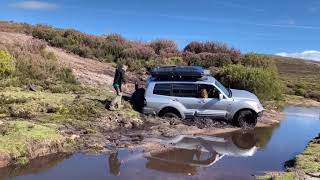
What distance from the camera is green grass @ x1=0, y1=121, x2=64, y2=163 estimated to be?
12.5 m

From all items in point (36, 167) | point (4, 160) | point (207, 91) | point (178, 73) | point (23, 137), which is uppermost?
point (178, 73)

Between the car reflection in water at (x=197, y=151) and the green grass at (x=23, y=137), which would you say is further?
the car reflection in water at (x=197, y=151)

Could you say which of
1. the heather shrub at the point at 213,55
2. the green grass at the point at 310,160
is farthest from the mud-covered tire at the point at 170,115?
the heather shrub at the point at 213,55

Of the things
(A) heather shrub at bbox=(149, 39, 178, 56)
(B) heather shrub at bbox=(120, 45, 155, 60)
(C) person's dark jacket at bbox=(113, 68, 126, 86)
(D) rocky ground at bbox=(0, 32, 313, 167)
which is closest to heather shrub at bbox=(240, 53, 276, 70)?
(A) heather shrub at bbox=(149, 39, 178, 56)

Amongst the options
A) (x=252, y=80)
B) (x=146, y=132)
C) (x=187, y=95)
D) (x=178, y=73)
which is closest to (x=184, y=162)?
(x=146, y=132)

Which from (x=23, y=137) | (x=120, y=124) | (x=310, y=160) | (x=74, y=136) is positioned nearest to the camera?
(x=310, y=160)

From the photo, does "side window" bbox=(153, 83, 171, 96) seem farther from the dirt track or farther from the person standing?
the person standing

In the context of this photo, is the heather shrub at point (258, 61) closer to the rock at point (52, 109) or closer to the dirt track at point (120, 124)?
the dirt track at point (120, 124)

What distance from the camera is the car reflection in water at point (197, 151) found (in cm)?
1298

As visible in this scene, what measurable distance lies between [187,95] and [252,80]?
26.1ft

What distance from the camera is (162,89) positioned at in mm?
19391

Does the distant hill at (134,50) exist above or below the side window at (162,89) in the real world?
above

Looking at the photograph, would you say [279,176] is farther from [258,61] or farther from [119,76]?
[258,61]

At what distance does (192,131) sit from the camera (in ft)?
59.2
